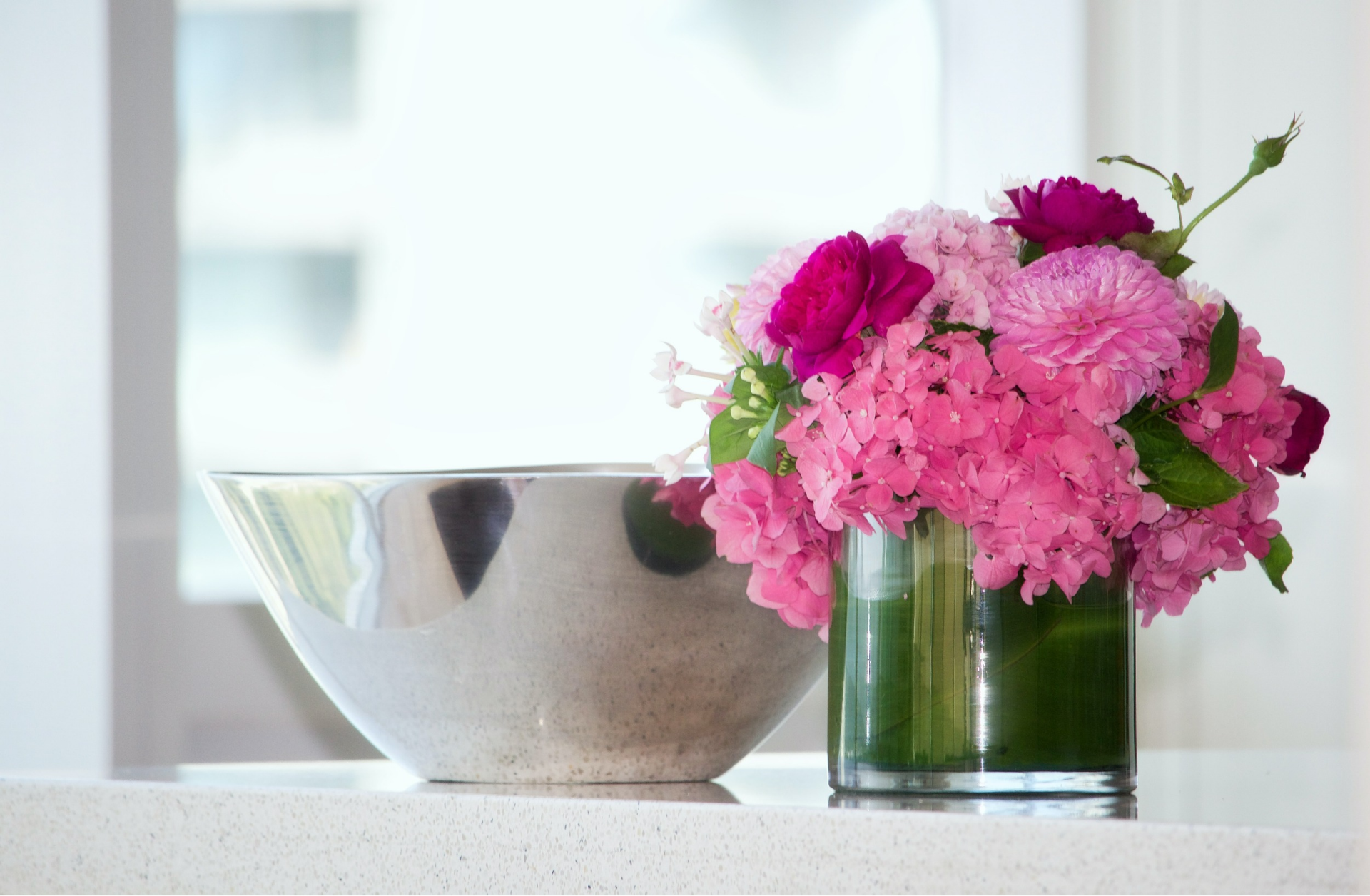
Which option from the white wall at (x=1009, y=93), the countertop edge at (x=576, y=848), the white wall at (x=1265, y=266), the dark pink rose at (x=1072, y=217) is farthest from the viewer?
the white wall at (x=1009, y=93)

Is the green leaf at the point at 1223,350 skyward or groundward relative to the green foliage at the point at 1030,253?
groundward

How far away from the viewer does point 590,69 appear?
1446 millimetres

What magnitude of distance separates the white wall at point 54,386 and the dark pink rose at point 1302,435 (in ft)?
3.93

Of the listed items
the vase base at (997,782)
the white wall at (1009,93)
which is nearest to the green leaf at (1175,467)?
the vase base at (997,782)

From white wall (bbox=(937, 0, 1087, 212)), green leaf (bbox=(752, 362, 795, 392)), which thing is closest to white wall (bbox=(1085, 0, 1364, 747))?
white wall (bbox=(937, 0, 1087, 212))

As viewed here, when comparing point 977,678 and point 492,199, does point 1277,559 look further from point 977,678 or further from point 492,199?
point 492,199

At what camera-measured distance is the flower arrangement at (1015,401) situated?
0.46 m

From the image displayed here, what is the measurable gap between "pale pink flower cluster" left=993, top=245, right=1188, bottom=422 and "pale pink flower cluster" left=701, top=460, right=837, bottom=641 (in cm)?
10

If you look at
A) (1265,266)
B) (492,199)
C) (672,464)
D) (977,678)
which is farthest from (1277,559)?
(492,199)

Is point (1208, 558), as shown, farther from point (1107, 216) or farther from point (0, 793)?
point (0, 793)

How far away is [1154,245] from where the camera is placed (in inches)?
19.9

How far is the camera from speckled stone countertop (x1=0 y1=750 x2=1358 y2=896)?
0.40 meters

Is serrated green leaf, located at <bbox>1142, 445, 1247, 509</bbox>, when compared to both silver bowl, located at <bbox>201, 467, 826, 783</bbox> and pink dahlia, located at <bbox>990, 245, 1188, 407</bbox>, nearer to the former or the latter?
pink dahlia, located at <bbox>990, 245, 1188, 407</bbox>

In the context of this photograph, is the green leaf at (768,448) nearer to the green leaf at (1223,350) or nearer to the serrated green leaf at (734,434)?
the serrated green leaf at (734,434)
